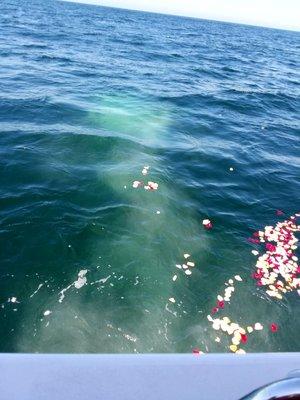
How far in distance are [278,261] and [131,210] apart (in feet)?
15.6

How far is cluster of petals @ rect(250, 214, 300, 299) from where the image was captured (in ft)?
29.4

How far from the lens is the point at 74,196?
1152 centimetres

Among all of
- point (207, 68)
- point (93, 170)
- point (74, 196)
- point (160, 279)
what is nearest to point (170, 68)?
point (207, 68)

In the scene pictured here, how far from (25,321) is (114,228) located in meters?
3.80

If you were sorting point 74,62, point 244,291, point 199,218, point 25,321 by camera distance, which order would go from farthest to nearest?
1. point 74,62
2. point 199,218
3. point 244,291
4. point 25,321

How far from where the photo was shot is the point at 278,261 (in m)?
9.67

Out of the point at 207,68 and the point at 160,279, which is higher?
the point at 207,68

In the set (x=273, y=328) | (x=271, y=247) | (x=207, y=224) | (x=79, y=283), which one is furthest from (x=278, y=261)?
(x=79, y=283)

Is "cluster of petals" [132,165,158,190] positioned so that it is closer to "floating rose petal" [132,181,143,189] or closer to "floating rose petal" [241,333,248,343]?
"floating rose petal" [132,181,143,189]

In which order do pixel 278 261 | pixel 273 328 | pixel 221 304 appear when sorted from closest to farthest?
pixel 273 328, pixel 221 304, pixel 278 261

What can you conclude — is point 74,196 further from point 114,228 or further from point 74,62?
point 74,62

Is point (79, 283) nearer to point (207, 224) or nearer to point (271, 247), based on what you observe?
point (207, 224)

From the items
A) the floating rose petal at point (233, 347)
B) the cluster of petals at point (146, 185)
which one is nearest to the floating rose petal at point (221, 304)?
the floating rose petal at point (233, 347)

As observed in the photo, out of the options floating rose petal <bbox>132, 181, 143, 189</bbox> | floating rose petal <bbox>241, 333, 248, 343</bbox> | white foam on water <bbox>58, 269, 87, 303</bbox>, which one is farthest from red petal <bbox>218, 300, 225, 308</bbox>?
floating rose petal <bbox>132, 181, 143, 189</bbox>
